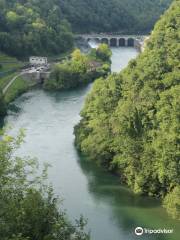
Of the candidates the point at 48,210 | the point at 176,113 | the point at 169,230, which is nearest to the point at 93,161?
the point at 176,113

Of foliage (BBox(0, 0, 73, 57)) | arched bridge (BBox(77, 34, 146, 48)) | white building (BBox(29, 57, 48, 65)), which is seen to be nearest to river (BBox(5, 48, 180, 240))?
white building (BBox(29, 57, 48, 65))

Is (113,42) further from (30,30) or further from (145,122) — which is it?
(145,122)

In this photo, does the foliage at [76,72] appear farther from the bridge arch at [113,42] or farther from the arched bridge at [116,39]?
the bridge arch at [113,42]

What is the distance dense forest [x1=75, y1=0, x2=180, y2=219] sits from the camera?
37000 millimetres

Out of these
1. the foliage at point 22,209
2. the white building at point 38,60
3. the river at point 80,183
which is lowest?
the river at point 80,183

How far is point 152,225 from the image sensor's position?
110 feet

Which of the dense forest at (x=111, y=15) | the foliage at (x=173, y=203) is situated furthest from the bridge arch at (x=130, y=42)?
the foliage at (x=173, y=203)

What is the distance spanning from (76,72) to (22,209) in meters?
57.1

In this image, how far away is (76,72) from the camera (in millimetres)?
76500

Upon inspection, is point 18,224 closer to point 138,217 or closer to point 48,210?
point 48,210

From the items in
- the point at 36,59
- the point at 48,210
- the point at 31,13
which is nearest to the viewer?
the point at 48,210

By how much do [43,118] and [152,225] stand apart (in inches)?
1020

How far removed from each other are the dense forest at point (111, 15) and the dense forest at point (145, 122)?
213 feet

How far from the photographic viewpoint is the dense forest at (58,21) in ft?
284
